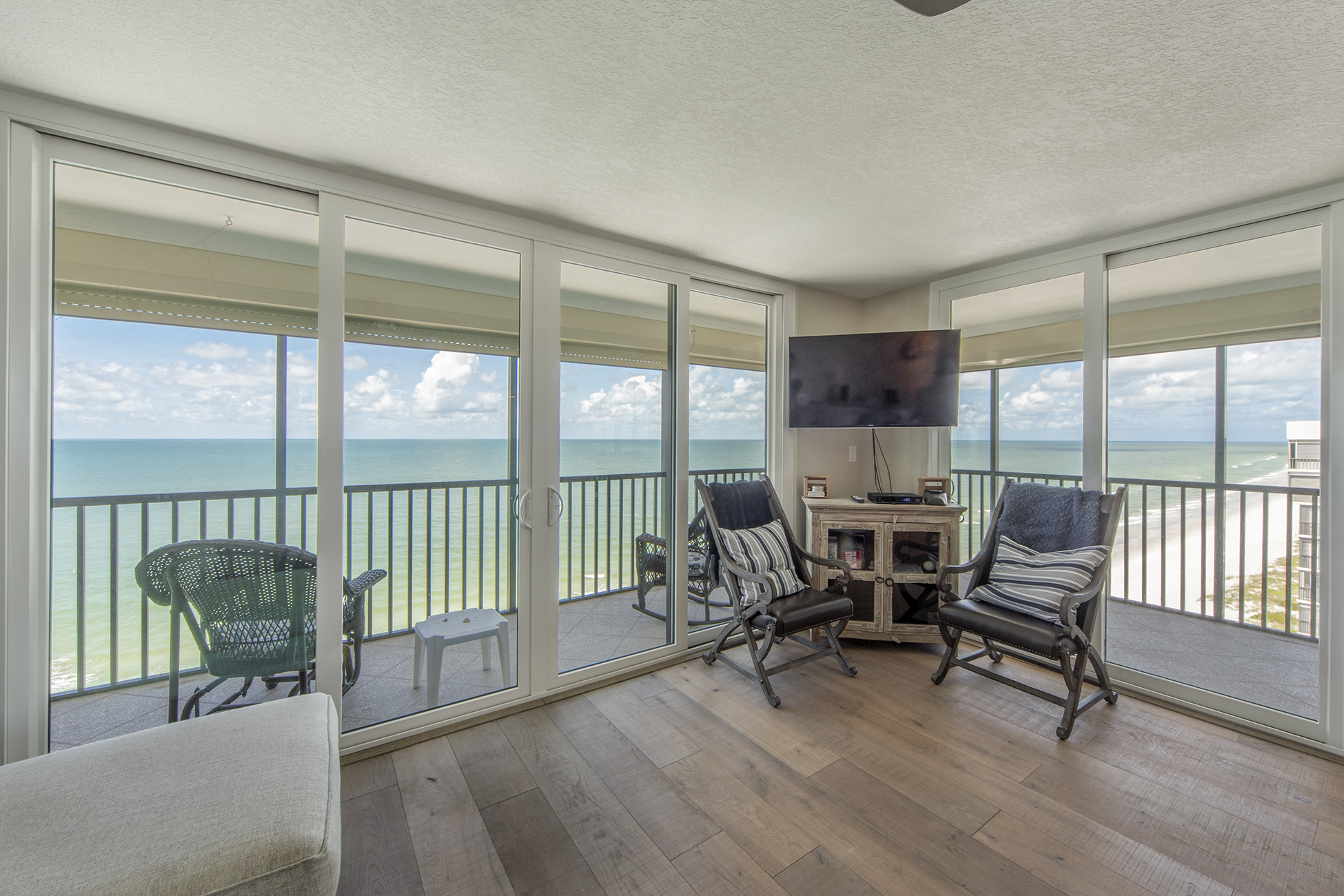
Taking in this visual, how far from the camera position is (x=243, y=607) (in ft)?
6.85

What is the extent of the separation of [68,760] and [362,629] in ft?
3.18

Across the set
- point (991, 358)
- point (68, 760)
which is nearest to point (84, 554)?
point (68, 760)

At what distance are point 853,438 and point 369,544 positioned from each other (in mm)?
3353

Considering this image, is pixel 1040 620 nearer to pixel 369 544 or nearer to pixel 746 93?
pixel 746 93

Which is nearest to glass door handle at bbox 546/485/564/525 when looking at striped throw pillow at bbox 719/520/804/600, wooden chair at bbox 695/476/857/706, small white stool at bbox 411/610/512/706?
small white stool at bbox 411/610/512/706

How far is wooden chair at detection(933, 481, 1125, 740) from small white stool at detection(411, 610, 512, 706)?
2323 millimetres

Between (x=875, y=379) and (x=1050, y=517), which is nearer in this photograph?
(x=1050, y=517)

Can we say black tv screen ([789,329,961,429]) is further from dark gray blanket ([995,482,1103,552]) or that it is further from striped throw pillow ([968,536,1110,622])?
striped throw pillow ([968,536,1110,622])

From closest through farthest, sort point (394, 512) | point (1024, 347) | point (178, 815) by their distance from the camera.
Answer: point (178, 815) → point (394, 512) → point (1024, 347)

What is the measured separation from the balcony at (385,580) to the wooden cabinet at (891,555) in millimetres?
717

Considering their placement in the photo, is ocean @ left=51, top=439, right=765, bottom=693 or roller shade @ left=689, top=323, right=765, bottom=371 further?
roller shade @ left=689, top=323, right=765, bottom=371

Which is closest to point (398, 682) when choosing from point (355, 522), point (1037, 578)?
point (355, 522)

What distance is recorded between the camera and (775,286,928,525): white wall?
378cm

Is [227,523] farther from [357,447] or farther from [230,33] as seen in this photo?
[230,33]
